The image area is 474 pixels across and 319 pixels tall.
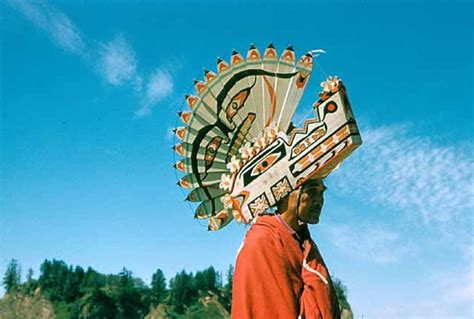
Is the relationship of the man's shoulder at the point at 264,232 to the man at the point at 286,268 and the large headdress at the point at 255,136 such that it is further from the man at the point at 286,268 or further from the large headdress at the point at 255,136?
the large headdress at the point at 255,136

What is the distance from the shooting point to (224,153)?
17.6 feet

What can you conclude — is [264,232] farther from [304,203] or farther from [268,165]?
[268,165]

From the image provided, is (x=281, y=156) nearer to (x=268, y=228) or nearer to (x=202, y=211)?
(x=268, y=228)

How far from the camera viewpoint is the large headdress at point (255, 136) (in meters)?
4.58

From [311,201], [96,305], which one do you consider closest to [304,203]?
[311,201]

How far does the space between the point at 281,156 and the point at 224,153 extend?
0.77 metres

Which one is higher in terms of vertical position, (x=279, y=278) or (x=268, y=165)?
(x=268, y=165)

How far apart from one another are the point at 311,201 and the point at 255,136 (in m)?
0.85

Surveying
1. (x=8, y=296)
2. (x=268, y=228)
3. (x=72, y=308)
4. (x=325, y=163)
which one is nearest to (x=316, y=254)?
(x=268, y=228)

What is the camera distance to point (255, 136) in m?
5.21

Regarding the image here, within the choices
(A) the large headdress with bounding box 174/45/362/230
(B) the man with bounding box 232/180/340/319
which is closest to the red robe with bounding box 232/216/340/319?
(B) the man with bounding box 232/180/340/319

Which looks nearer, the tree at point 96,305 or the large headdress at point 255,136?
the large headdress at point 255,136

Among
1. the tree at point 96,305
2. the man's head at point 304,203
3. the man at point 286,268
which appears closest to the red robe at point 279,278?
the man at point 286,268

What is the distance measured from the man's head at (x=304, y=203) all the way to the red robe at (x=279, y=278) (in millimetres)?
Answer: 103
